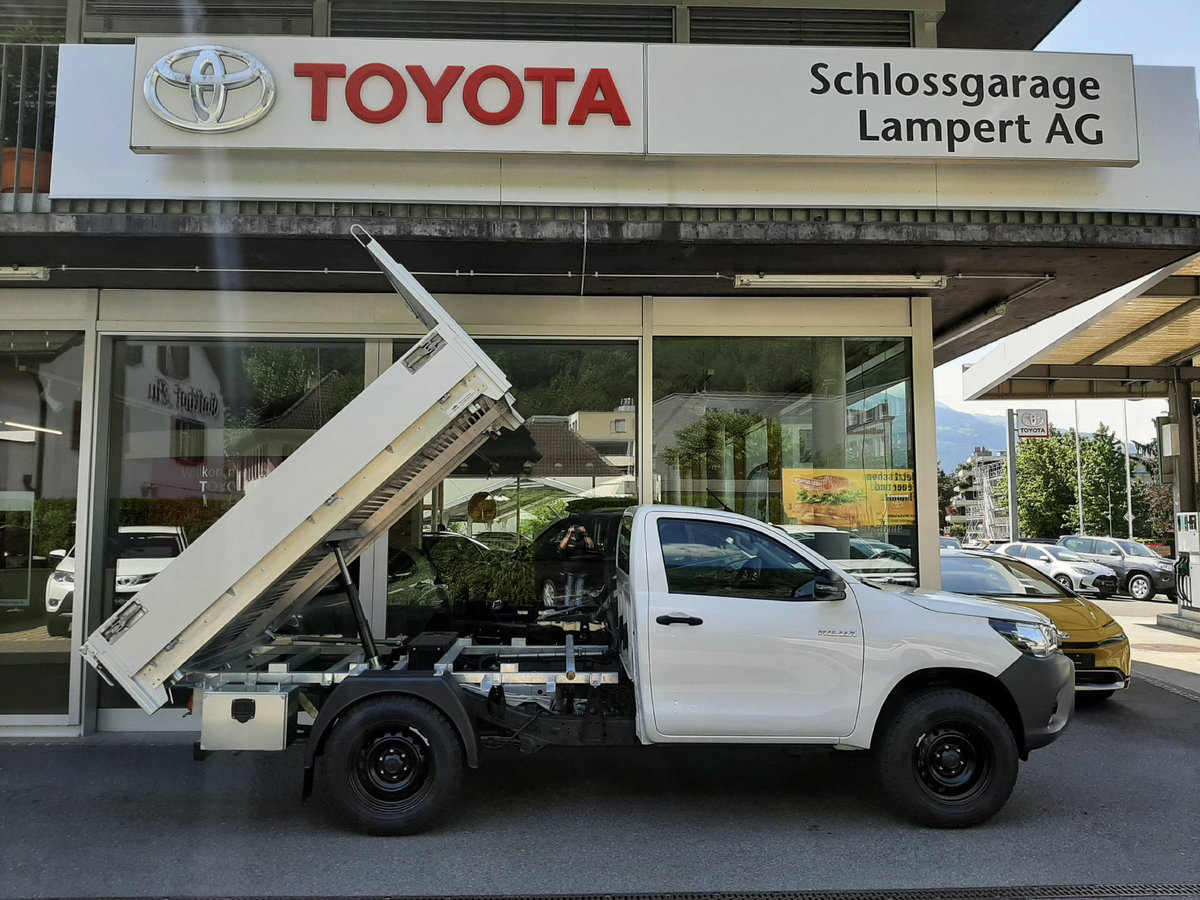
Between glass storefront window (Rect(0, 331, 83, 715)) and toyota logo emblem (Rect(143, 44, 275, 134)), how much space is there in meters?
2.56

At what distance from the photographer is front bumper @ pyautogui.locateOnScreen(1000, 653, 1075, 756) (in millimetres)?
5105

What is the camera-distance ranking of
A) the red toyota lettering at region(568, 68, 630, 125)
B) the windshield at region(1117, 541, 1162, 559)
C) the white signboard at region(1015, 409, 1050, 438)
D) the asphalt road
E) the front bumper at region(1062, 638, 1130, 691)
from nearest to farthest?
1. the asphalt road
2. the red toyota lettering at region(568, 68, 630, 125)
3. the front bumper at region(1062, 638, 1130, 691)
4. the windshield at region(1117, 541, 1162, 559)
5. the white signboard at region(1015, 409, 1050, 438)

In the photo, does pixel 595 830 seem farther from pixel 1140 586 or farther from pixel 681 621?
pixel 1140 586

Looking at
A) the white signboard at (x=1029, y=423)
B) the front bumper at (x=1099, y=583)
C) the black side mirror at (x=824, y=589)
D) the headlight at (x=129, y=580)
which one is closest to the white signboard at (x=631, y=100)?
the black side mirror at (x=824, y=589)

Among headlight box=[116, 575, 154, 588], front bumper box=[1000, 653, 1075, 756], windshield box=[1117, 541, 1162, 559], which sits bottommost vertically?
front bumper box=[1000, 653, 1075, 756]

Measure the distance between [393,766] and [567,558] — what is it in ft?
11.0

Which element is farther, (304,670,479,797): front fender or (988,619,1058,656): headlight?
(988,619,1058,656): headlight

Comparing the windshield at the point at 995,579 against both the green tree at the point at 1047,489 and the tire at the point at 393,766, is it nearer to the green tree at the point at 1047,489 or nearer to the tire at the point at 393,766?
the tire at the point at 393,766

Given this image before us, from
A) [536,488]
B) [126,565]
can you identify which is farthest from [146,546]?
[536,488]

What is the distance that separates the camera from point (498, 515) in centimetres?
814

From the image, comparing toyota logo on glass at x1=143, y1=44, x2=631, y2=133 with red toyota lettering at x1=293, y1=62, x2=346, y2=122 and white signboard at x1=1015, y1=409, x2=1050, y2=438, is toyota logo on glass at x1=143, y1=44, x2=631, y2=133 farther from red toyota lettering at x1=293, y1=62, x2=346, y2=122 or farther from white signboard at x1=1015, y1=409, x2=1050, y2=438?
white signboard at x1=1015, y1=409, x2=1050, y2=438

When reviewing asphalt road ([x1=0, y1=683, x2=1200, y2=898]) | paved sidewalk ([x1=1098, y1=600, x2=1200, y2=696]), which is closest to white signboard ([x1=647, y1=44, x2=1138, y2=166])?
asphalt road ([x1=0, y1=683, x2=1200, y2=898])

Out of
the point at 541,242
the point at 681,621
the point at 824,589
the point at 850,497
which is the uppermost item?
the point at 541,242

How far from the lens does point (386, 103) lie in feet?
Result: 21.1
